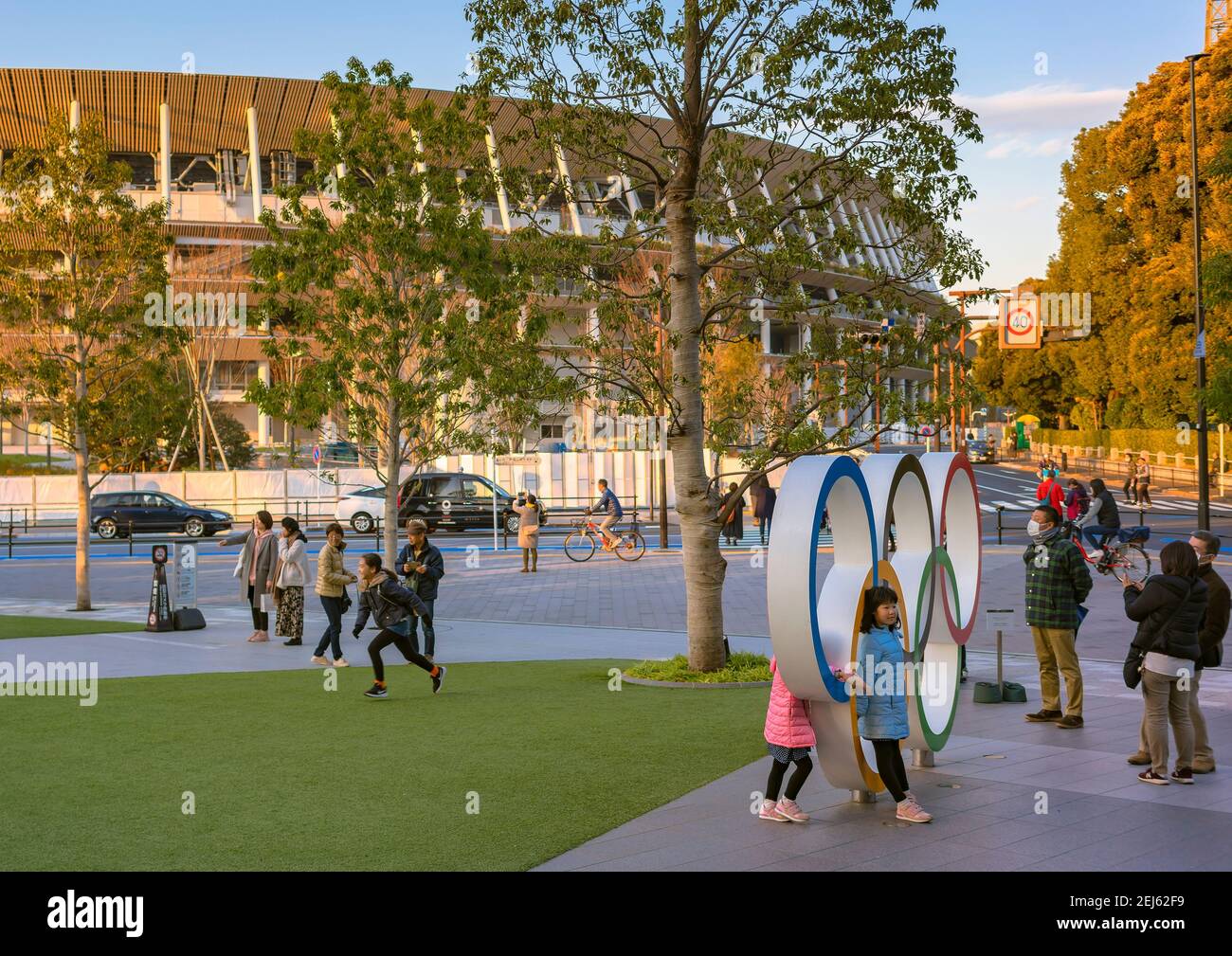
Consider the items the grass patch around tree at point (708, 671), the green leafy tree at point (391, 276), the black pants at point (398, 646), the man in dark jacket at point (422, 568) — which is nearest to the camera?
the black pants at point (398, 646)

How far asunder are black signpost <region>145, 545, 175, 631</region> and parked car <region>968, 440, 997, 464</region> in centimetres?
6840

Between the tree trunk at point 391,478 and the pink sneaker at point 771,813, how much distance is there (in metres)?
10.4

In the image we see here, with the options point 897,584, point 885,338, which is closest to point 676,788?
point 897,584

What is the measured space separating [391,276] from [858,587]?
11138 millimetres

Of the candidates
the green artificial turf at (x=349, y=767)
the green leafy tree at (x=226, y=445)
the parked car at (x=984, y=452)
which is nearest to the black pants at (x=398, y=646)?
the green artificial turf at (x=349, y=767)

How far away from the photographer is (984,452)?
83.2 m

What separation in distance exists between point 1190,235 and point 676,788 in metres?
45.9

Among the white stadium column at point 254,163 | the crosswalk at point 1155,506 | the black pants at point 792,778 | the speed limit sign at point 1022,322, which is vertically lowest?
the black pants at point 792,778

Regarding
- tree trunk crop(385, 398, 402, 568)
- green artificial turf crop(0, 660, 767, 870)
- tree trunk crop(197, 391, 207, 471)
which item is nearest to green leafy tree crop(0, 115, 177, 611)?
tree trunk crop(385, 398, 402, 568)

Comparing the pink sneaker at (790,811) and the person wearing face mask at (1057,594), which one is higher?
the person wearing face mask at (1057,594)

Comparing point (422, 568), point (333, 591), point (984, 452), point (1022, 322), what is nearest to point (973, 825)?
point (422, 568)

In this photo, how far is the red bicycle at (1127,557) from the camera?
20250 mm

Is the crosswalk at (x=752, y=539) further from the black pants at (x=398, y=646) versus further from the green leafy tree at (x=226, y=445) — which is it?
the green leafy tree at (x=226, y=445)
